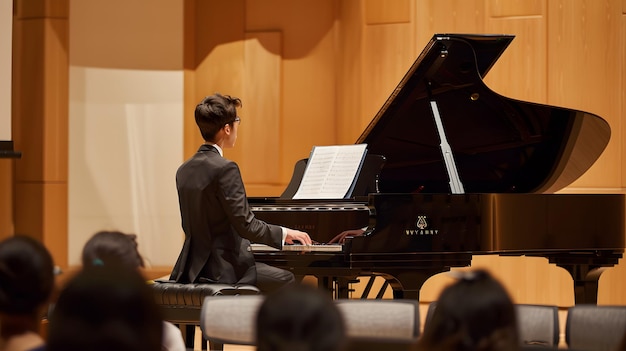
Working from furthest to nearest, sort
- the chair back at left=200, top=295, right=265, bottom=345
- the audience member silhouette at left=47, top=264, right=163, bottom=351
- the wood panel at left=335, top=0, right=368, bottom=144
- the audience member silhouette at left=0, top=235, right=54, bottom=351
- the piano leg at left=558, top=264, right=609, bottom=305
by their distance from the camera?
the wood panel at left=335, top=0, right=368, bottom=144 < the piano leg at left=558, top=264, right=609, bottom=305 < the chair back at left=200, top=295, right=265, bottom=345 < the audience member silhouette at left=0, top=235, right=54, bottom=351 < the audience member silhouette at left=47, top=264, right=163, bottom=351

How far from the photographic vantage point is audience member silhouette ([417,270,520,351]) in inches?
50.7

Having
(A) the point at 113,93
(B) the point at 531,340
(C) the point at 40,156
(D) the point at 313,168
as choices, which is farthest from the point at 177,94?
(B) the point at 531,340

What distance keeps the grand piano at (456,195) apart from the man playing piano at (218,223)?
0.59 ft

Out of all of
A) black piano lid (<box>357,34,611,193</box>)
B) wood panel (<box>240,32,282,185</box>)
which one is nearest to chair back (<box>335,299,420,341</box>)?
black piano lid (<box>357,34,611,193</box>)

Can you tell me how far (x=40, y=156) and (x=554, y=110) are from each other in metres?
4.88

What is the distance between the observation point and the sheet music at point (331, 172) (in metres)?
4.43

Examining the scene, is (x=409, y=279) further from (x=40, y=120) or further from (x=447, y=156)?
(x=40, y=120)

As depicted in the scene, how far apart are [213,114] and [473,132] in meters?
1.49

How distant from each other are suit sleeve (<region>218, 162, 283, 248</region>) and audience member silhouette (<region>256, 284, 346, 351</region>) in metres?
2.77

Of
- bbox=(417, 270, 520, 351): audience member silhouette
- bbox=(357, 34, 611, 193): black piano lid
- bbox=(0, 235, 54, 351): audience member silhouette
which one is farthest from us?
bbox=(357, 34, 611, 193): black piano lid

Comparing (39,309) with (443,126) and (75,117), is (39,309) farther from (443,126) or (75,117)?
(75,117)

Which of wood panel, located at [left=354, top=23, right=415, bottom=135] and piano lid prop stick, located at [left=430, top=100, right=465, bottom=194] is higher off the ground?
wood panel, located at [left=354, top=23, right=415, bottom=135]

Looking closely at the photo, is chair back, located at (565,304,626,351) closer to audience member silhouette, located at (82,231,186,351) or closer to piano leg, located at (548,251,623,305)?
audience member silhouette, located at (82,231,186,351)

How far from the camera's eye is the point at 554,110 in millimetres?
4746
